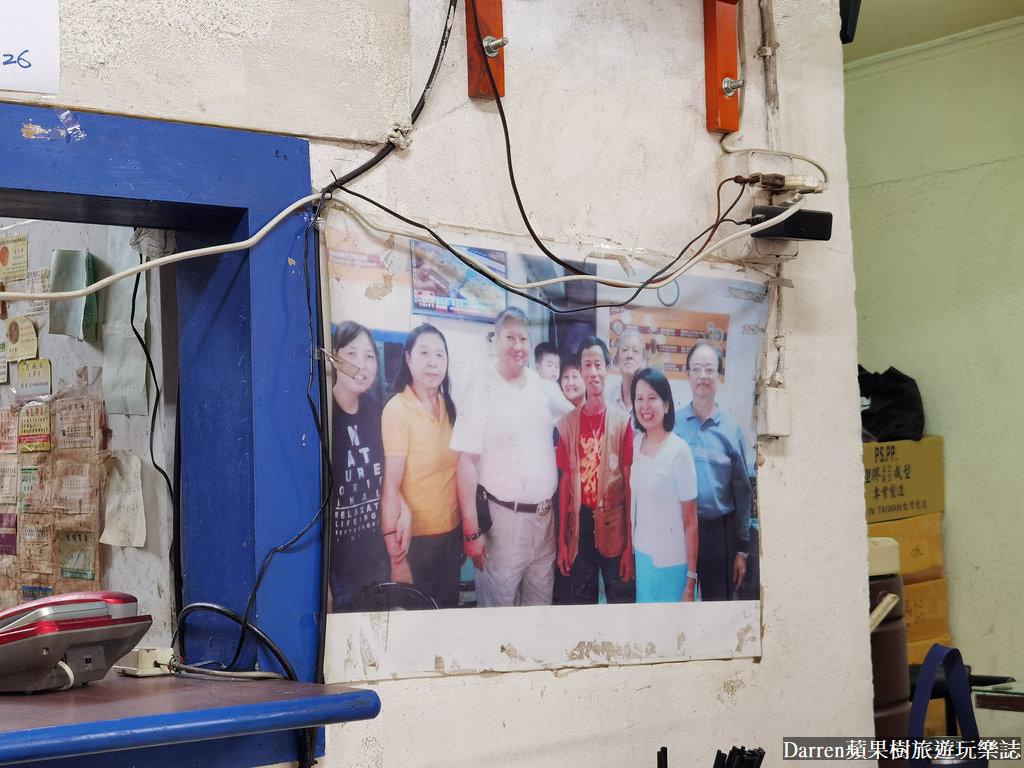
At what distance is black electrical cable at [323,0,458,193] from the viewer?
1.48 meters

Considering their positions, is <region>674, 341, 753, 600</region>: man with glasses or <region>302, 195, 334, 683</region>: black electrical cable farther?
<region>674, 341, 753, 600</region>: man with glasses

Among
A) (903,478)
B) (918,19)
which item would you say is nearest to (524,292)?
(903,478)

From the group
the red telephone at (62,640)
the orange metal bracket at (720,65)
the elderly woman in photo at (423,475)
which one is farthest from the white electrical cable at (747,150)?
the red telephone at (62,640)

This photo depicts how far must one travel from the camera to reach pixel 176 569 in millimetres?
1568

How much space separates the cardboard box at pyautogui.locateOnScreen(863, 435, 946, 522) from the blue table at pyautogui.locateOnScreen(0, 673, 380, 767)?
2.25 meters

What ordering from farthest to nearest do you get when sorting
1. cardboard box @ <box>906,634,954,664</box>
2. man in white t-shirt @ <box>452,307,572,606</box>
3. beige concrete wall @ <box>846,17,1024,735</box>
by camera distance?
beige concrete wall @ <box>846,17,1024,735</box>, cardboard box @ <box>906,634,954,664</box>, man in white t-shirt @ <box>452,307,572,606</box>

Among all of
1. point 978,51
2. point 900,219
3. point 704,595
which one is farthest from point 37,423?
point 978,51

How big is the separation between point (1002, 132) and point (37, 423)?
288 centimetres

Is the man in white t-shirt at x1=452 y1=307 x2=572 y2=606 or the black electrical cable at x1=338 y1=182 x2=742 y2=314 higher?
the black electrical cable at x1=338 y1=182 x2=742 y2=314

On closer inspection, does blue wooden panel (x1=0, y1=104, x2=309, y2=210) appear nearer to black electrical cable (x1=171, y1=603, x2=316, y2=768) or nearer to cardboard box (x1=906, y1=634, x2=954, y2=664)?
black electrical cable (x1=171, y1=603, x2=316, y2=768)

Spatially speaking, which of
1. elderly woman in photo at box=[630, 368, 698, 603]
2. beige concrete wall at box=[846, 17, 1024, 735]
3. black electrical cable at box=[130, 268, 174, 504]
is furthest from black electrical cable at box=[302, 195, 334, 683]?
beige concrete wall at box=[846, 17, 1024, 735]

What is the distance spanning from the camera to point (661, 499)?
1.74 metres

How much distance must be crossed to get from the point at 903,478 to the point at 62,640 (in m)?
2.65

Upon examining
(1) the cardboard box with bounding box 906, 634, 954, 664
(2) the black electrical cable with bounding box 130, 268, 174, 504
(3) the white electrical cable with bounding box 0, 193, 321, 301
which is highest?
(3) the white electrical cable with bounding box 0, 193, 321, 301
